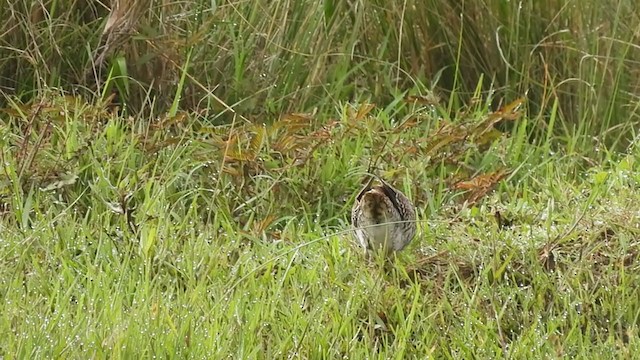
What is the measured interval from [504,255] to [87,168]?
5.29 feet

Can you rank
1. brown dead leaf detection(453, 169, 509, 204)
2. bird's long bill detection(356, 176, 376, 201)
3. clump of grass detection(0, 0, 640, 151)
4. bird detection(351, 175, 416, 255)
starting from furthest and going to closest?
clump of grass detection(0, 0, 640, 151) → brown dead leaf detection(453, 169, 509, 204) → bird's long bill detection(356, 176, 376, 201) → bird detection(351, 175, 416, 255)

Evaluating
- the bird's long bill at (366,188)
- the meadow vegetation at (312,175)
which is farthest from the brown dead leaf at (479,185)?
the bird's long bill at (366,188)

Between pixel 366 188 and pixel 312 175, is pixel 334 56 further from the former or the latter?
pixel 366 188

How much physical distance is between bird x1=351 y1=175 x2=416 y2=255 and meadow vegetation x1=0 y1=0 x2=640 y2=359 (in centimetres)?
8

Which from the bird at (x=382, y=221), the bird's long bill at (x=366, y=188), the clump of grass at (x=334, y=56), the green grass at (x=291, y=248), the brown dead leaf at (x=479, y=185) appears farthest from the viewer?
the clump of grass at (x=334, y=56)

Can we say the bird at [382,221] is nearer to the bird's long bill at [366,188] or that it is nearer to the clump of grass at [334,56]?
the bird's long bill at [366,188]

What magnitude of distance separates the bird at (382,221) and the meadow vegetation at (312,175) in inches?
3.1

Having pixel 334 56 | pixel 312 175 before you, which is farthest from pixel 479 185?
pixel 334 56

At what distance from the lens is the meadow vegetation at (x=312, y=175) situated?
412 centimetres

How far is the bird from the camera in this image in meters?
4.42

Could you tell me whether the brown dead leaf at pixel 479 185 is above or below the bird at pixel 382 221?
below

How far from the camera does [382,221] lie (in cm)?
442

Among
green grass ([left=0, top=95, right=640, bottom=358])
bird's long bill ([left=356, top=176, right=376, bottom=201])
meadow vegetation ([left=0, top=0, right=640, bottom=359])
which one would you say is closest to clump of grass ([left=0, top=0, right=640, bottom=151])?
meadow vegetation ([left=0, top=0, right=640, bottom=359])

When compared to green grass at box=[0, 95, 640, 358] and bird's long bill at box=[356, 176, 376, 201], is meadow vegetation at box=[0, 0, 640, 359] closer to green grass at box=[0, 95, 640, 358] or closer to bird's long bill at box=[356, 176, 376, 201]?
green grass at box=[0, 95, 640, 358]
